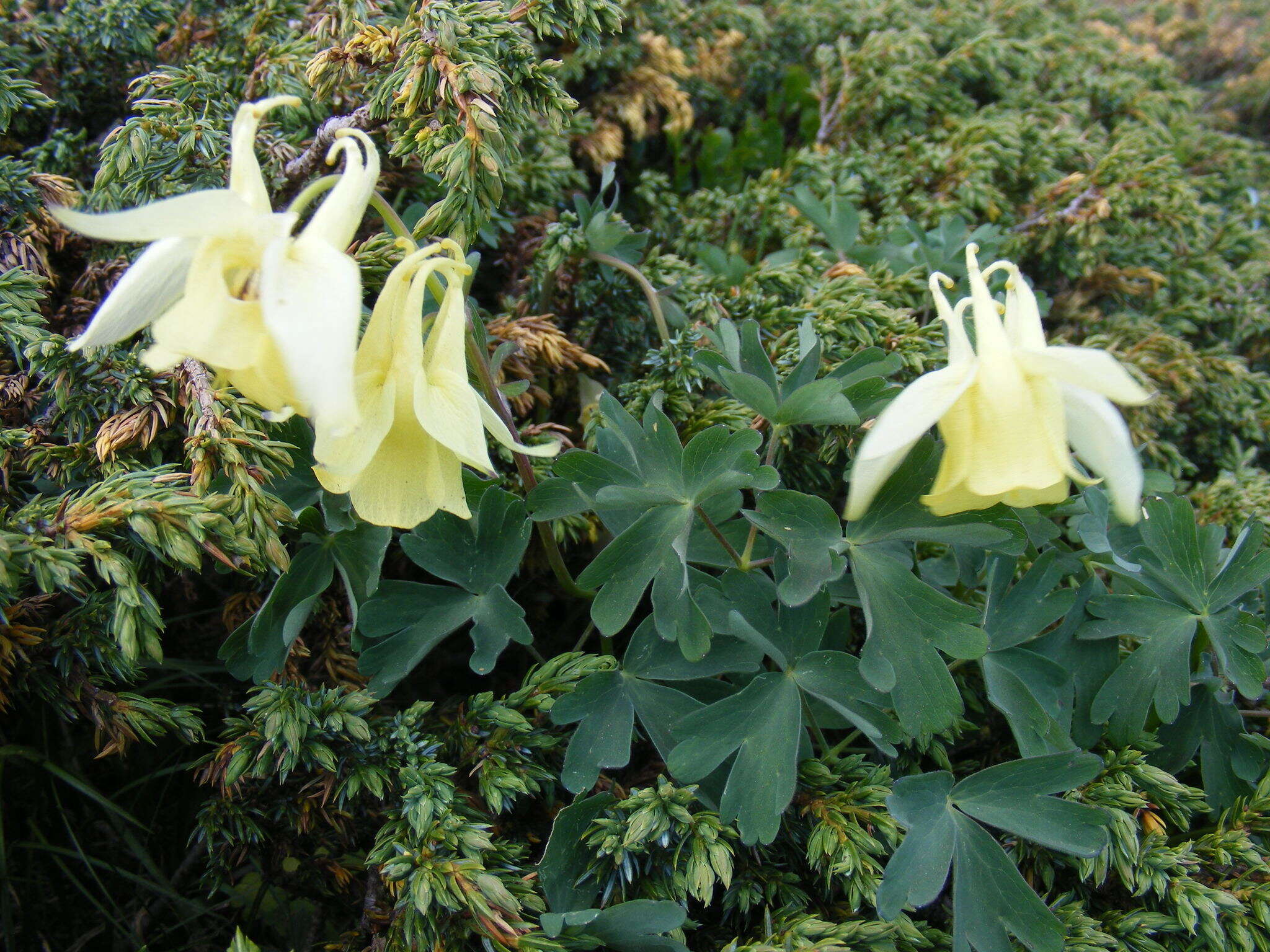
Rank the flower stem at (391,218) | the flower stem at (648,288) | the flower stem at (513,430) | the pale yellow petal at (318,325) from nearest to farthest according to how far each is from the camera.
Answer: the pale yellow petal at (318,325) → the flower stem at (391,218) → the flower stem at (513,430) → the flower stem at (648,288)

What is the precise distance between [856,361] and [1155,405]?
102 centimetres

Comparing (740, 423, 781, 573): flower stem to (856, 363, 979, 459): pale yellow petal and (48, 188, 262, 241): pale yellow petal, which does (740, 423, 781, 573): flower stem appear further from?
(48, 188, 262, 241): pale yellow petal

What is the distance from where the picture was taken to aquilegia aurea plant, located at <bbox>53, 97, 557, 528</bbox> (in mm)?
742

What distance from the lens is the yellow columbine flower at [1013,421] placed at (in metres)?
0.83

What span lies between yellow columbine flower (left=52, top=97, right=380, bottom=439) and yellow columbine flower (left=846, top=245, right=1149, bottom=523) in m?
0.53

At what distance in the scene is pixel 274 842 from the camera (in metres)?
1.15

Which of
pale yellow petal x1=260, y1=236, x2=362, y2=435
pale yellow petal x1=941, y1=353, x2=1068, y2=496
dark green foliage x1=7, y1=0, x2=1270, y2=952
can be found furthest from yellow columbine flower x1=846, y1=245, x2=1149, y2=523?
pale yellow petal x1=260, y1=236, x2=362, y2=435

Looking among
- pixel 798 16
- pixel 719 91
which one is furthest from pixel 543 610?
pixel 798 16

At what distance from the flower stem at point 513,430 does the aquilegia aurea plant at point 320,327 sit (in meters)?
0.11

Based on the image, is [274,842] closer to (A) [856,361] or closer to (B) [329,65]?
(A) [856,361]

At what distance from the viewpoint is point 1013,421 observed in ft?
2.80

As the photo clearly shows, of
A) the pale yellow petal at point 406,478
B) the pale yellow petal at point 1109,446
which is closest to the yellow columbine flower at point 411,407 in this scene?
the pale yellow petal at point 406,478

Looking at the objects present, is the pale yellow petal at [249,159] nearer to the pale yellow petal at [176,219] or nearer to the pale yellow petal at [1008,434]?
the pale yellow petal at [176,219]

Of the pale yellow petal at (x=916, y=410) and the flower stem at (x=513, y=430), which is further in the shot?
the flower stem at (x=513, y=430)
